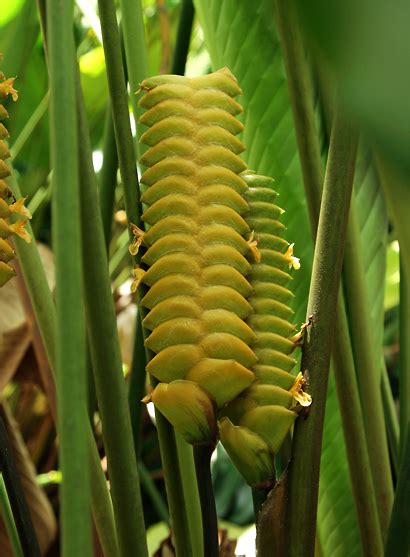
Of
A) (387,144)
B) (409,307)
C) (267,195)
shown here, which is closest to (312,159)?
(267,195)

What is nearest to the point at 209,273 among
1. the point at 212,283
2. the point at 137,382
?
the point at 212,283

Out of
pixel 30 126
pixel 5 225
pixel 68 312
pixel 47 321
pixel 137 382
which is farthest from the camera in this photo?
pixel 30 126

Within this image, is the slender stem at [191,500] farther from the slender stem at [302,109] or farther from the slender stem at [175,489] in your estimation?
the slender stem at [302,109]

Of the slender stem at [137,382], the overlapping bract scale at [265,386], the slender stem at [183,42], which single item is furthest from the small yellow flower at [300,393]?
the slender stem at [183,42]

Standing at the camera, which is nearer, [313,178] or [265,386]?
[265,386]

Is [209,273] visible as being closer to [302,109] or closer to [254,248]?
[254,248]

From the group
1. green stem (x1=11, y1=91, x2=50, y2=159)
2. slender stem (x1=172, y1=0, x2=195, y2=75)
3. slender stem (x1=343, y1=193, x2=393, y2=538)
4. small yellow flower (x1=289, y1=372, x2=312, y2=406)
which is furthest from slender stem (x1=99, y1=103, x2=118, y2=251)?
green stem (x1=11, y1=91, x2=50, y2=159)

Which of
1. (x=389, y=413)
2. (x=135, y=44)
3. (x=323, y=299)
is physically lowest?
(x=389, y=413)
